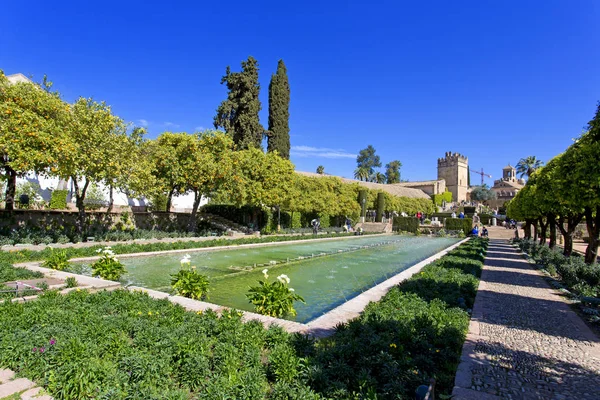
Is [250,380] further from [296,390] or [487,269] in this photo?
[487,269]

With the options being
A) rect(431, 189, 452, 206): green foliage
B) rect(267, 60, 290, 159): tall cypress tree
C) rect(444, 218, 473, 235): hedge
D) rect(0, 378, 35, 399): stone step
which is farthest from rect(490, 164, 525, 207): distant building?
rect(0, 378, 35, 399): stone step

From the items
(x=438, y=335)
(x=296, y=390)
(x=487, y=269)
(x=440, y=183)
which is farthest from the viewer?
(x=440, y=183)

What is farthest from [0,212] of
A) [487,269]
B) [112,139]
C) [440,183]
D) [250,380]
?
[440,183]

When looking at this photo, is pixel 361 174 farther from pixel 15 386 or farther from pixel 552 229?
pixel 15 386

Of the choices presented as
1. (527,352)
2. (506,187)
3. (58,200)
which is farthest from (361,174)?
(527,352)

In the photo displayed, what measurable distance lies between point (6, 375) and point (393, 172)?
322 feet

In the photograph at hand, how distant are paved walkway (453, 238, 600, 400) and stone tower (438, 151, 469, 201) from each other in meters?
82.6

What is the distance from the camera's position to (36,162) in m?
12.0

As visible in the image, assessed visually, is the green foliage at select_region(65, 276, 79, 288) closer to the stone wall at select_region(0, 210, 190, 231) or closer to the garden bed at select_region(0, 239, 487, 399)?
the garden bed at select_region(0, 239, 487, 399)

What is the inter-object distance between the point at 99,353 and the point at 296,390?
79.3 inches

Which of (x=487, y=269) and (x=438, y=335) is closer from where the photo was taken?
(x=438, y=335)

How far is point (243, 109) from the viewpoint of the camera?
29625mm

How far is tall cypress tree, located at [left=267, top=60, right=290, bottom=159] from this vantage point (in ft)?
107

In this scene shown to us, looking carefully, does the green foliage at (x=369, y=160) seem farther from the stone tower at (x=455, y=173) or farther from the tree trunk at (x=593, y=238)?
the tree trunk at (x=593, y=238)
